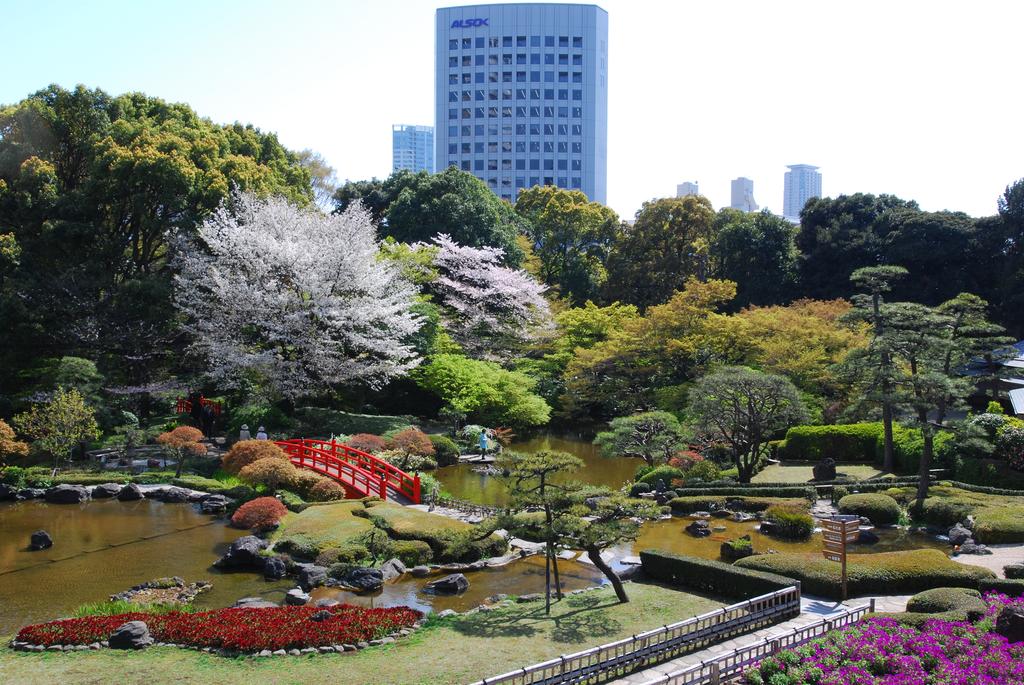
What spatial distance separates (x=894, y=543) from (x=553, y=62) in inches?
4135

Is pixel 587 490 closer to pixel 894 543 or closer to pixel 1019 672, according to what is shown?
pixel 1019 672

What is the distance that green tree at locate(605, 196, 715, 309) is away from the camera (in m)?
53.5

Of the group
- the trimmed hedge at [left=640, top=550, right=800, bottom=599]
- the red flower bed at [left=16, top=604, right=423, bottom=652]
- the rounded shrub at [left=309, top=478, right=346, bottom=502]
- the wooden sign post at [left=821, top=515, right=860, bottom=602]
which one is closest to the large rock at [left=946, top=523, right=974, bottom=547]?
the wooden sign post at [left=821, top=515, right=860, bottom=602]

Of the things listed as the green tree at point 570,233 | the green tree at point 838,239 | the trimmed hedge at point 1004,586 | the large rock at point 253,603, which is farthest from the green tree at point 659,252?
the large rock at point 253,603

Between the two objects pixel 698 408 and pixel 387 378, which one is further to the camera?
pixel 387 378

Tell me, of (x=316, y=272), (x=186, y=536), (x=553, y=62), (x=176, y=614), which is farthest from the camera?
(x=553, y=62)

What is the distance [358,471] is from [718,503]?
36.1 feet

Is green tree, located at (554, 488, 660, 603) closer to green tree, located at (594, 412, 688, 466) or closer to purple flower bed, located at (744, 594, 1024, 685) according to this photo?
purple flower bed, located at (744, 594, 1024, 685)

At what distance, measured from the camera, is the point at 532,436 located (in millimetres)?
39625

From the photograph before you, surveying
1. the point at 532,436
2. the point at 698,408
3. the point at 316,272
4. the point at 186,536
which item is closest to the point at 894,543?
the point at 698,408

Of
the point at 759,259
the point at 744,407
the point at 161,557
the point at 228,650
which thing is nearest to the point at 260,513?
the point at 161,557

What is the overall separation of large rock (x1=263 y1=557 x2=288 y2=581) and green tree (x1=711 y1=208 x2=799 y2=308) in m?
39.8

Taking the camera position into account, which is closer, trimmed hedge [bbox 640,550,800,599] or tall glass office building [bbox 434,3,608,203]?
trimmed hedge [bbox 640,550,800,599]

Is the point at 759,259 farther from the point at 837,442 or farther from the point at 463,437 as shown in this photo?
the point at 463,437
